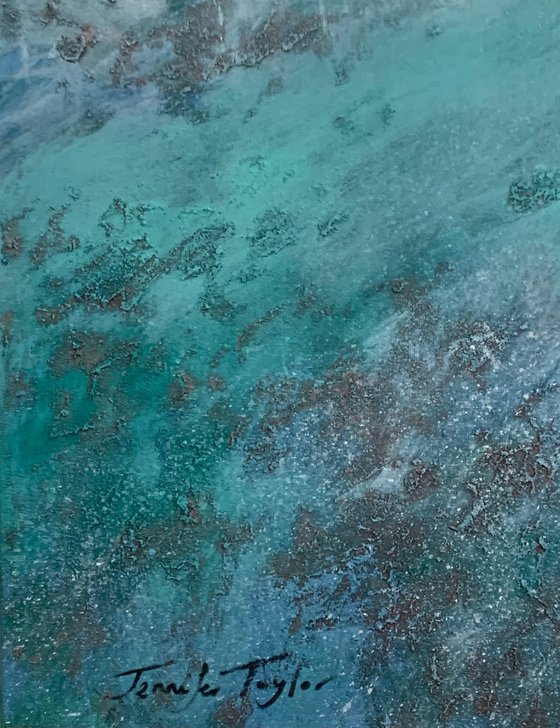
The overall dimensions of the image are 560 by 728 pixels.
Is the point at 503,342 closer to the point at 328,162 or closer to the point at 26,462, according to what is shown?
the point at 328,162

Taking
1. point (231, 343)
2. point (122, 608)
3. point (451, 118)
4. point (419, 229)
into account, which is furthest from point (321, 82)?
point (122, 608)

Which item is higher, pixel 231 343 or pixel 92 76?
pixel 92 76
